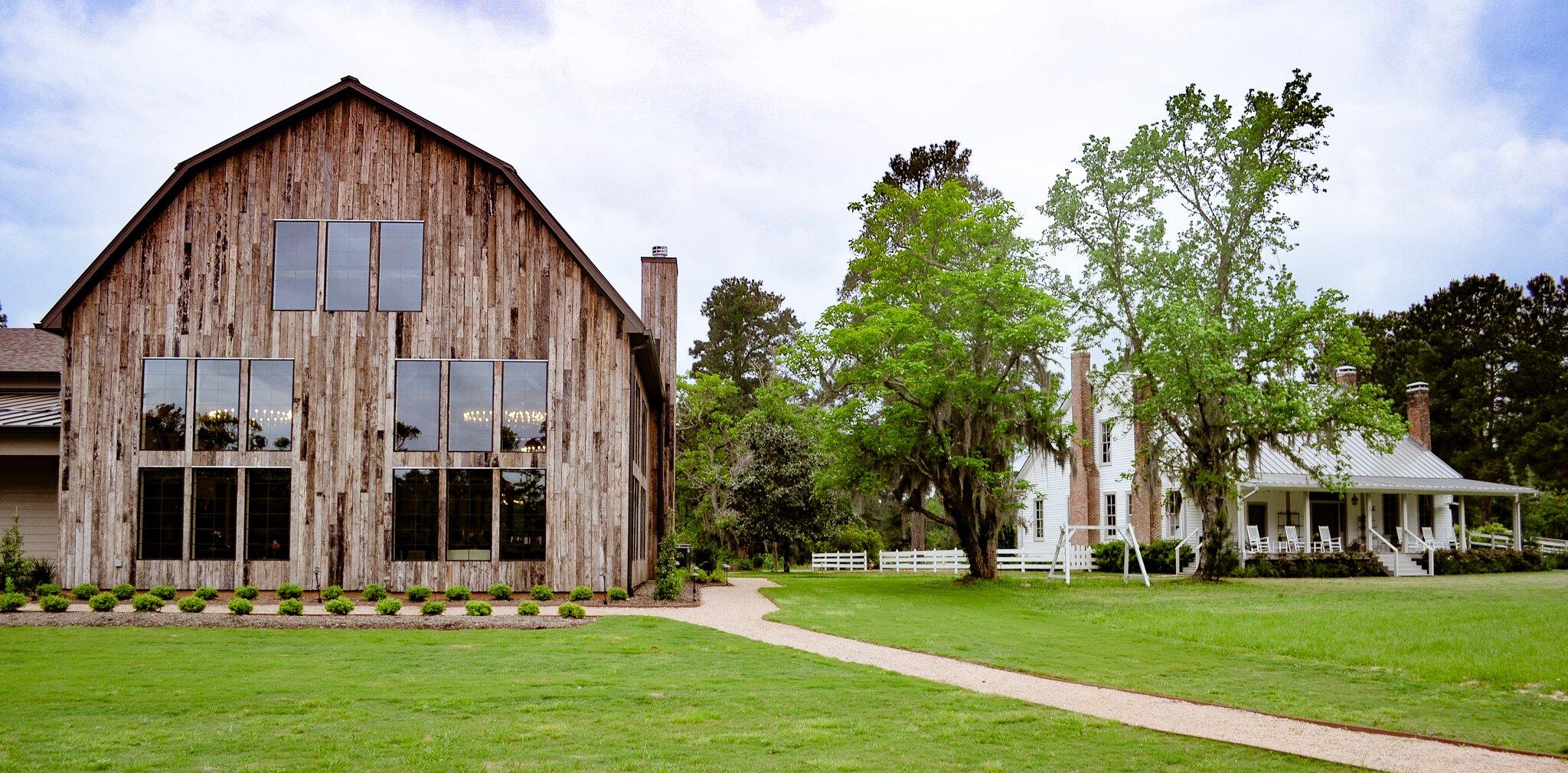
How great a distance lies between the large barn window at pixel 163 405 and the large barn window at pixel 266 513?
4.80ft

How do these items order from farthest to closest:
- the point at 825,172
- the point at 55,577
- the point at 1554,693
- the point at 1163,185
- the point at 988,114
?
the point at 825,172 → the point at 988,114 → the point at 1163,185 → the point at 55,577 → the point at 1554,693

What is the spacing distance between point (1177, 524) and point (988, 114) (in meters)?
15.5

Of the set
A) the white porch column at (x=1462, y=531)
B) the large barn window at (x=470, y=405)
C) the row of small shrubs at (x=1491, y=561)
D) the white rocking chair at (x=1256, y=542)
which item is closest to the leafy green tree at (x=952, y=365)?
the white rocking chair at (x=1256, y=542)

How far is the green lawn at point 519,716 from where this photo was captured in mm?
6918

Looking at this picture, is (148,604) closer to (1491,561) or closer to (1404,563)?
(1404,563)

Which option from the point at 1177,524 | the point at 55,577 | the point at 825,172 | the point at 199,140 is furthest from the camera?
the point at 825,172

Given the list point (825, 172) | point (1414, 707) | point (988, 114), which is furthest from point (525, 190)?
point (825, 172)

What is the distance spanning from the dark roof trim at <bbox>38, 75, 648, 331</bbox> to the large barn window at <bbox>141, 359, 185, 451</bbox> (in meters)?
1.85

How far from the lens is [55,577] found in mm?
19703

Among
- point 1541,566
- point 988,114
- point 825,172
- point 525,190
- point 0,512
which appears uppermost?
point 825,172

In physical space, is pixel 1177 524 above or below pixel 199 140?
below

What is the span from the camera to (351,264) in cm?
2039

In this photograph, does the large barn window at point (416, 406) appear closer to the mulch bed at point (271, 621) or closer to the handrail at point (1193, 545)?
the mulch bed at point (271, 621)

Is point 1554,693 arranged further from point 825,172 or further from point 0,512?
point 825,172
